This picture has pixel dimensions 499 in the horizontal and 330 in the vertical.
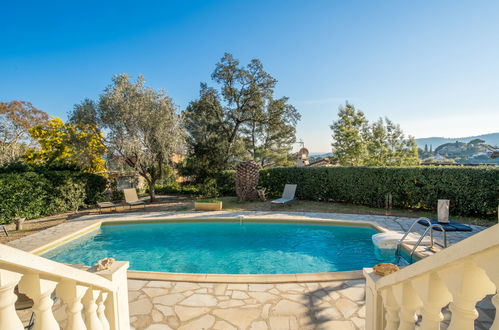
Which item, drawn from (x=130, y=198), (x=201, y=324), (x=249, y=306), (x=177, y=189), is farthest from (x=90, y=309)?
(x=177, y=189)

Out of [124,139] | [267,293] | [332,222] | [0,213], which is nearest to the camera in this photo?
[267,293]

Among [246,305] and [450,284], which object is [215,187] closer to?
[246,305]

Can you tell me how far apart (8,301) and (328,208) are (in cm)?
1161

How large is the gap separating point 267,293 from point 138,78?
1215 cm

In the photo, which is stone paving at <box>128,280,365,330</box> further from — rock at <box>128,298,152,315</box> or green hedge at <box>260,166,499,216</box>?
green hedge at <box>260,166,499,216</box>

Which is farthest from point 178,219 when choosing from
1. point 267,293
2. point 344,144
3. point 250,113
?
point 344,144

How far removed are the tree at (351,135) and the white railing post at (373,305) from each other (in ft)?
66.1

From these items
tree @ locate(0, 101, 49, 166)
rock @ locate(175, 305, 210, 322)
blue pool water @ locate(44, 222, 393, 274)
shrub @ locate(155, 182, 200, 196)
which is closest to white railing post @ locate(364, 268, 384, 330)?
rock @ locate(175, 305, 210, 322)

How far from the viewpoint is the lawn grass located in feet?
30.5

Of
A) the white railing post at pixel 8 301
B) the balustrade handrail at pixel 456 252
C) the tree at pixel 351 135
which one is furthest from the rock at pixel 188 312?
the tree at pixel 351 135

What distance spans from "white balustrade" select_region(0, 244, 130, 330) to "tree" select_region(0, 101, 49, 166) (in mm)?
23409

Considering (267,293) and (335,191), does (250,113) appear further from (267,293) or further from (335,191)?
(267,293)

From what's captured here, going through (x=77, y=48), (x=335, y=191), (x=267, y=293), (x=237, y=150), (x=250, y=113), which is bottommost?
(x=267, y=293)

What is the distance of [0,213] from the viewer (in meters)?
10.1
